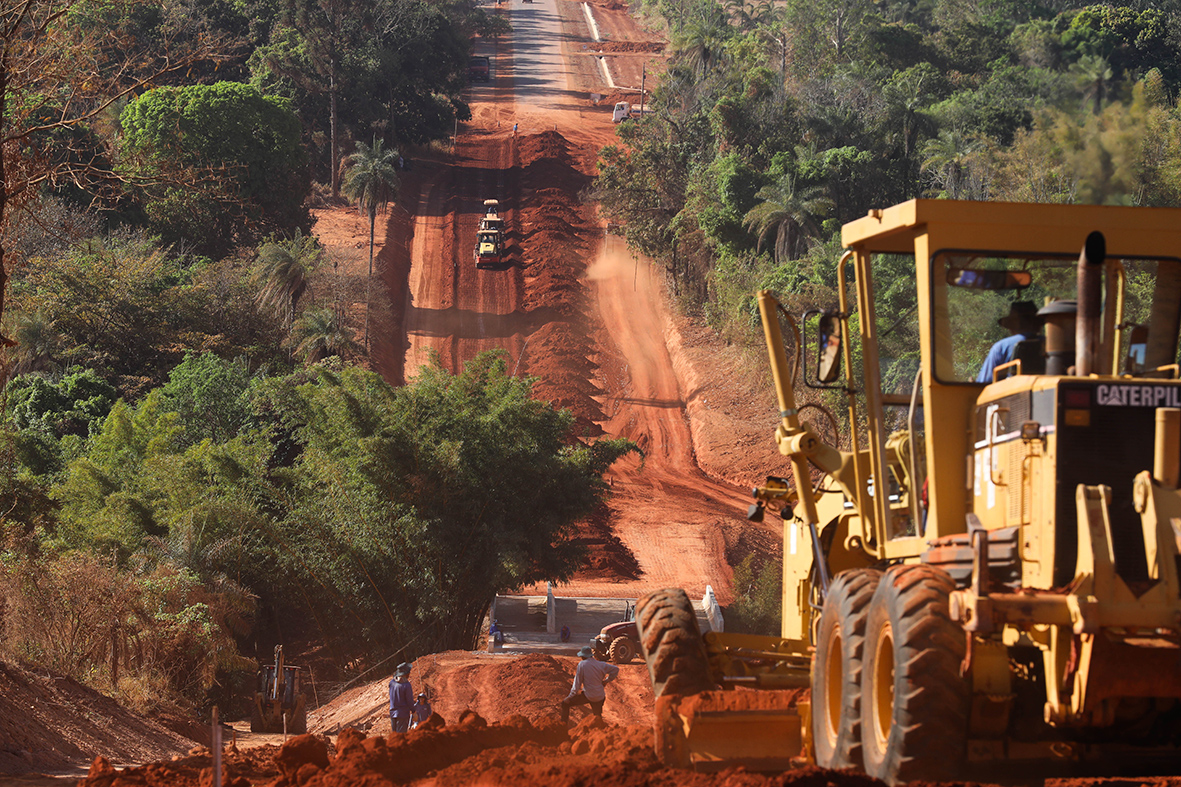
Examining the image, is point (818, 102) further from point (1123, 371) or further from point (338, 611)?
point (1123, 371)

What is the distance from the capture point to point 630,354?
48.0 metres

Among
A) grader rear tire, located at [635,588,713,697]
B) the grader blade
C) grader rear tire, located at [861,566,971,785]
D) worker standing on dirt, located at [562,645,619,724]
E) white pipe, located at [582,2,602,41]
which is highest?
white pipe, located at [582,2,602,41]

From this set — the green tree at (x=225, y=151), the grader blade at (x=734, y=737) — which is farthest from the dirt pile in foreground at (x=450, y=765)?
the green tree at (x=225, y=151)

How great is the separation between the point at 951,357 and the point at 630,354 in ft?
135

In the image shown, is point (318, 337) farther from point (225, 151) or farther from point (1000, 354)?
point (1000, 354)

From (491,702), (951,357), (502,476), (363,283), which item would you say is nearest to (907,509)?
(951,357)

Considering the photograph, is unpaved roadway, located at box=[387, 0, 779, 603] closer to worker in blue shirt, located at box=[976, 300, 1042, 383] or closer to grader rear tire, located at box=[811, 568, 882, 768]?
grader rear tire, located at box=[811, 568, 882, 768]

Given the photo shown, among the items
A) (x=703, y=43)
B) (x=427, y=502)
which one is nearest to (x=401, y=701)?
(x=427, y=502)

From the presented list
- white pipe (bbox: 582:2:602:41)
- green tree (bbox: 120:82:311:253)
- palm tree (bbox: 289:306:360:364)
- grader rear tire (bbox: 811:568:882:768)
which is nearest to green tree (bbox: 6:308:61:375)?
palm tree (bbox: 289:306:360:364)

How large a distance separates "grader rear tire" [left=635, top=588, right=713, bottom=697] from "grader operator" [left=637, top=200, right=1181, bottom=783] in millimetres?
17

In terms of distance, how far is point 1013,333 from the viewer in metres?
7.15

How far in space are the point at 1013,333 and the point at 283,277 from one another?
128ft

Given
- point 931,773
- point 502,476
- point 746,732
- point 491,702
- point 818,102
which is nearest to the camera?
point 931,773

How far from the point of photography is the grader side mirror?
7.70m
